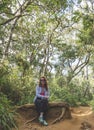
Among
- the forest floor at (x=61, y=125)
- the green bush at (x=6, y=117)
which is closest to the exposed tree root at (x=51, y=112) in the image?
the forest floor at (x=61, y=125)

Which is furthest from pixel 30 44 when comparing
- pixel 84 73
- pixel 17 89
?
pixel 84 73

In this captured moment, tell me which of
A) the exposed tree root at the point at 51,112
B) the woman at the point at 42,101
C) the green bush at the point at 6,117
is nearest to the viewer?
the green bush at the point at 6,117

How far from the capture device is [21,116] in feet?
33.2

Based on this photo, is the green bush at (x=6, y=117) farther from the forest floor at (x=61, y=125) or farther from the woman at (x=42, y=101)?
the woman at (x=42, y=101)

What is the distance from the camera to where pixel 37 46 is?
26.9 m

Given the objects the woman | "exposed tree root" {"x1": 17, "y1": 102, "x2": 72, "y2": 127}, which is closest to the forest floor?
"exposed tree root" {"x1": 17, "y1": 102, "x2": 72, "y2": 127}

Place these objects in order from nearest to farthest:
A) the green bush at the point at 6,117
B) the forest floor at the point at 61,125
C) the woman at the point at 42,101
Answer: the green bush at the point at 6,117, the forest floor at the point at 61,125, the woman at the point at 42,101

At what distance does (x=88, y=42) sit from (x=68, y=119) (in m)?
16.6

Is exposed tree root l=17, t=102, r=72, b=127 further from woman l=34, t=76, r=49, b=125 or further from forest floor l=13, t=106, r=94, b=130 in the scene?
woman l=34, t=76, r=49, b=125

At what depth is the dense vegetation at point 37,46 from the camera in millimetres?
12438

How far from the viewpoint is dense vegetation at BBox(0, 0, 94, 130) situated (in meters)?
12.4

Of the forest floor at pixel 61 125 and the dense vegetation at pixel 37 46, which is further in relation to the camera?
the dense vegetation at pixel 37 46

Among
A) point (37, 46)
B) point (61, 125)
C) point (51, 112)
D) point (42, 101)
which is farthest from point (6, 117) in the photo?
point (37, 46)

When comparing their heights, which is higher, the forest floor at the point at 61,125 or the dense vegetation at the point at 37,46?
the dense vegetation at the point at 37,46
